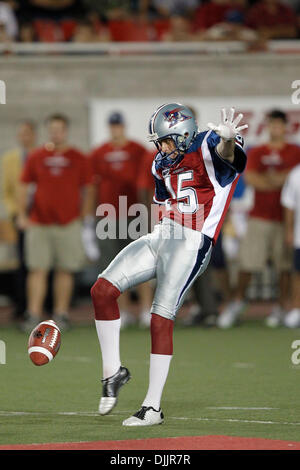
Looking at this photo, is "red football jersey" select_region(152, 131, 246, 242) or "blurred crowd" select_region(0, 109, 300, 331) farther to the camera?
"blurred crowd" select_region(0, 109, 300, 331)

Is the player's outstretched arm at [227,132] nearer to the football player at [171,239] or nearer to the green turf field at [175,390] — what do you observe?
the football player at [171,239]

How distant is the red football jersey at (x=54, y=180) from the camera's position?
1066 cm

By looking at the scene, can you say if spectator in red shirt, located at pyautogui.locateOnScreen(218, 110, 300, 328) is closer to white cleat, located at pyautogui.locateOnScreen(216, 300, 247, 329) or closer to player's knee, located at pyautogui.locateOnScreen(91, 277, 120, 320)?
white cleat, located at pyautogui.locateOnScreen(216, 300, 247, 329)

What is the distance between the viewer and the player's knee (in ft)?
18.8

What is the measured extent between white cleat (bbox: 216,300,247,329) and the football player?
5.02 m

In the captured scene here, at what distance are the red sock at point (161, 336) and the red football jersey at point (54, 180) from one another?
5.14 meters

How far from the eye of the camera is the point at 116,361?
5820mm

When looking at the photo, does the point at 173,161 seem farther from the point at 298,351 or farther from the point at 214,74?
the point at 214,74

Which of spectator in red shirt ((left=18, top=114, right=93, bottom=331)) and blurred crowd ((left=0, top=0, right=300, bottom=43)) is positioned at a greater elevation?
blurred crowd ((left=0, top=0, right=300, bottom=43))

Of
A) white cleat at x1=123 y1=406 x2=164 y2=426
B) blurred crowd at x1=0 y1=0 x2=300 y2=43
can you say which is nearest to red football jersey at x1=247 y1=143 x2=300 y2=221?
blurred crowd at x1=0 y1=0 x2=300 y2=43

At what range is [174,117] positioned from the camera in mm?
5750

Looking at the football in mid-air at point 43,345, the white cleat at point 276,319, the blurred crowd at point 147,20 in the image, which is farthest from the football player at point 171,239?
the blurred crowd at point 147,20

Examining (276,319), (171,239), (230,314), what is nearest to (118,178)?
(230,314)

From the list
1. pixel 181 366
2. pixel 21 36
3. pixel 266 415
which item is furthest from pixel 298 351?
pixel 21 36
